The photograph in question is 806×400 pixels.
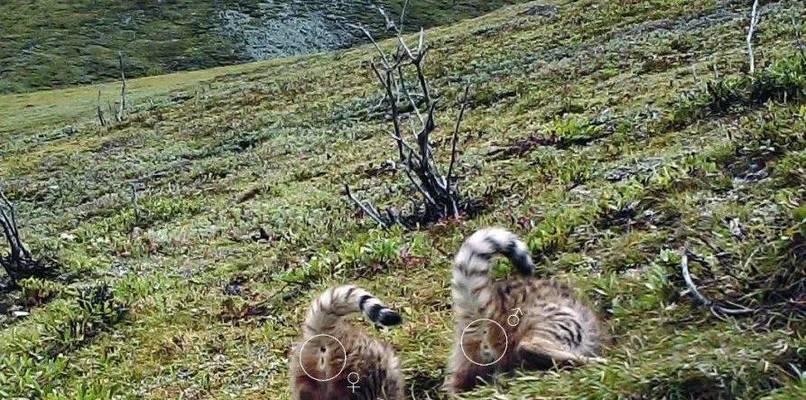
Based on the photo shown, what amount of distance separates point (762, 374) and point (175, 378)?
5.95m

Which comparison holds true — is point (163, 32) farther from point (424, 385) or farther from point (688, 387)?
point (688, 387)

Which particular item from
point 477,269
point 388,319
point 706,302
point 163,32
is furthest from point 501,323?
point 163,32

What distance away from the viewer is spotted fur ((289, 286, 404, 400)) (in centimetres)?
652

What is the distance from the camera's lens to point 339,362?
6.57 m

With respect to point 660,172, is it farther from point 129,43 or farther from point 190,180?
point 129,43

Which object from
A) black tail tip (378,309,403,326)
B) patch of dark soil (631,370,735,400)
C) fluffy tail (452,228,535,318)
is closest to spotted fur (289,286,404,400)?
fluffy tail (452,228,535,318)

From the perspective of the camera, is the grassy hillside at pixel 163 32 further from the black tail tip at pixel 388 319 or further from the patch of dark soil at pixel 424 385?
the black tail tip at pixel 388 319

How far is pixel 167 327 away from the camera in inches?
419

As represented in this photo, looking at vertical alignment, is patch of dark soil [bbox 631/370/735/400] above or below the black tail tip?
above

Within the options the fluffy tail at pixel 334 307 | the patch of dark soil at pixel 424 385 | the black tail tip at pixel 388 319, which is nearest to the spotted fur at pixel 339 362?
the fluffy tail at pixel 334 307

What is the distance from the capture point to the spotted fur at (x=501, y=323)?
5934mm

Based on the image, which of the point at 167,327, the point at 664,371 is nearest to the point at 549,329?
the point at 664,371

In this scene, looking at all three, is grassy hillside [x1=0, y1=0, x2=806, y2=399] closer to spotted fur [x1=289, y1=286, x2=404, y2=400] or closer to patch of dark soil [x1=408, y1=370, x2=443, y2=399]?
patch of dark soil [x1=408, y1=370, x2=443, y2=399]

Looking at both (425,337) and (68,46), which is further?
(68,46)
